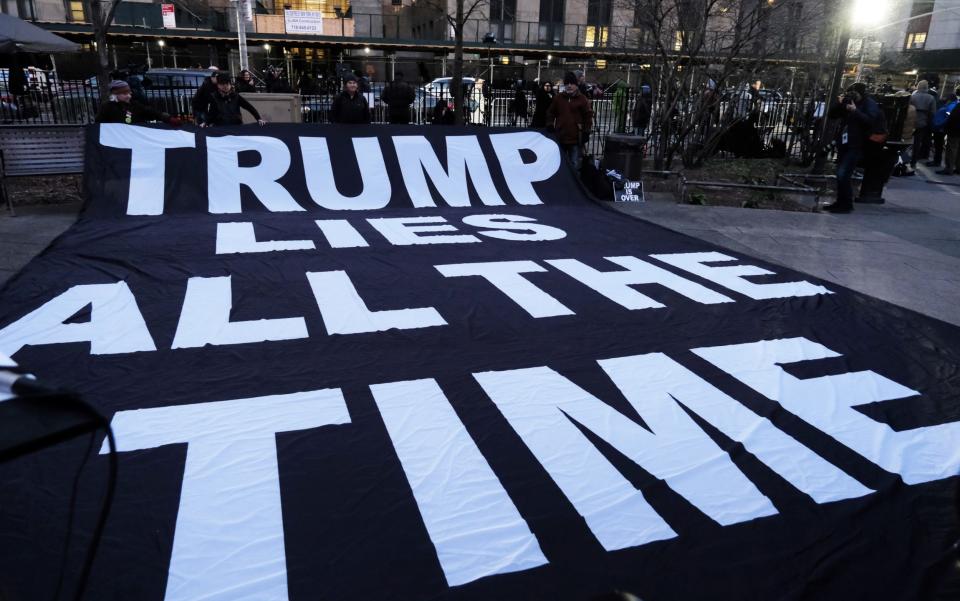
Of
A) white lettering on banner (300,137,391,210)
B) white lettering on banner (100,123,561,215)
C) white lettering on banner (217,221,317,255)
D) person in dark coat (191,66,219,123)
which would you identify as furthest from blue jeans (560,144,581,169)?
person in dark coat (191,66,219,123)

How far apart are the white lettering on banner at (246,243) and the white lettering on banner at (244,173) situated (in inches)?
40.9

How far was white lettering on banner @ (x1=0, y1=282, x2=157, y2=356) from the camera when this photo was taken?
399 centimetres

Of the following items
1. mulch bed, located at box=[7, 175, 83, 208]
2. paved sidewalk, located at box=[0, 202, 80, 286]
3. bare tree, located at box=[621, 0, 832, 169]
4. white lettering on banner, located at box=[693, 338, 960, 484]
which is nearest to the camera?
white lettering on banner, located at box=[693, 338, 960, 484]

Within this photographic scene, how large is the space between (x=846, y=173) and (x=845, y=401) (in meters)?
7.12

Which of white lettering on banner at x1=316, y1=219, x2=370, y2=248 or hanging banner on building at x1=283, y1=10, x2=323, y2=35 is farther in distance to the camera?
hanging banner on building at x1=283, y1=10, x2=323, y2=35

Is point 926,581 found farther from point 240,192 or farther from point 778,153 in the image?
point 778,153

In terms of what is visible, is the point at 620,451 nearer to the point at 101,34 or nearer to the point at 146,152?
the point at 146,152

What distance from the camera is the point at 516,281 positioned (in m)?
5.53

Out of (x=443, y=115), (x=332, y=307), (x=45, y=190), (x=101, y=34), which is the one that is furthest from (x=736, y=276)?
(x=101, y=34)

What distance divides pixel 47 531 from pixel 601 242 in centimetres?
565

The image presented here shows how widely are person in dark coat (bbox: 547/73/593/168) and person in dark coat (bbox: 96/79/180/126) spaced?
5464mm

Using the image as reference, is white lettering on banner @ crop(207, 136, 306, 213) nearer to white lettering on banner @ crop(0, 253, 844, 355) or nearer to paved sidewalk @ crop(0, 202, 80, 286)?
white lettering on banner @ crop(0, 253, 844, 355)

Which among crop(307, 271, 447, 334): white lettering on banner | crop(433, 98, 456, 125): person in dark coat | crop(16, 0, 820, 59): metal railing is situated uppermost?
crop(16, 0, 820, 59): metal railing

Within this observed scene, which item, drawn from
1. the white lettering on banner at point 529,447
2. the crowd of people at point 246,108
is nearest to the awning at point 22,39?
the crowd of people at point 246,108
